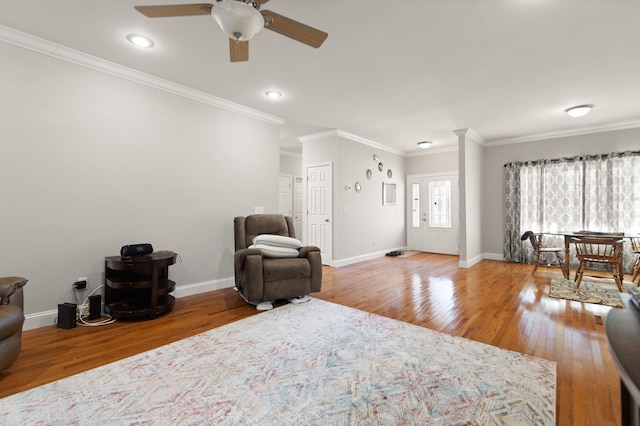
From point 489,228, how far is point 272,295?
561 centimetres

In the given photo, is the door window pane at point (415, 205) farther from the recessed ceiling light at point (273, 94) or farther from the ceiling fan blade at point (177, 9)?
the ceiling fan blade at point (177, 9)

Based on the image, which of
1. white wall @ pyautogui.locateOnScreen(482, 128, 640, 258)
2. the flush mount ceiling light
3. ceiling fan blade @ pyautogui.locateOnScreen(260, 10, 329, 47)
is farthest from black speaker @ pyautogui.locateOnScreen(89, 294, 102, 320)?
white wall @ pyautogui.locateOnScreen(482, 128, 640, 258)

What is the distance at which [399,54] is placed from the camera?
302cm

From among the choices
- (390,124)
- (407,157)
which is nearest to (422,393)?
(390,124)

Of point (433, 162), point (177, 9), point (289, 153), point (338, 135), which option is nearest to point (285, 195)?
point (289, 153)

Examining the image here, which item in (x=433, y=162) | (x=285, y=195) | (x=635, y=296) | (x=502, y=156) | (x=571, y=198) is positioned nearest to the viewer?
(x=635, y=296)

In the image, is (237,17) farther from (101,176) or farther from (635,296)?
(101,176)

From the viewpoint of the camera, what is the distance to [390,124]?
5488 millimetres

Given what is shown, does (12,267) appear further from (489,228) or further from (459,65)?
(489,228)

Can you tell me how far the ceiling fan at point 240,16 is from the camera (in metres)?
1.76

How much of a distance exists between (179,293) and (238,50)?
295cm

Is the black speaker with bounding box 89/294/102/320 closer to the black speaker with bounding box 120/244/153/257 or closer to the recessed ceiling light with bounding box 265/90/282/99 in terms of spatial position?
the black speaker with bounding box 120/244/153/257

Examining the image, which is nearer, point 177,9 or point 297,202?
point 177,9

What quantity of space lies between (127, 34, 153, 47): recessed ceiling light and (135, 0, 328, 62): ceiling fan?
95 cm
